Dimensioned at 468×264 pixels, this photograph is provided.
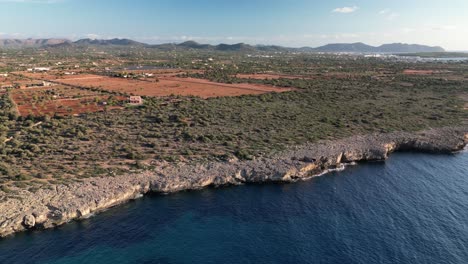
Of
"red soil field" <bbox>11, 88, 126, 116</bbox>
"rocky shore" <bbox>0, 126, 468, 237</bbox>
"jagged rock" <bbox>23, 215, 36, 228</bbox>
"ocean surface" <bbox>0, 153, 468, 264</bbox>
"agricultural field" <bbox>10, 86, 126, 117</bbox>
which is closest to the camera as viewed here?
"ocean surface" <bbox>0, 153, 468, 264</bbox>

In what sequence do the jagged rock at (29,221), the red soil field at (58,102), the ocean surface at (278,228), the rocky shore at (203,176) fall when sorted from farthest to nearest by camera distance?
1. the red soil field at (58,102)
2. the rocky shore at (203,176)
3. the jagged rock at (29,221)
4. the ocean surface at (278,228)

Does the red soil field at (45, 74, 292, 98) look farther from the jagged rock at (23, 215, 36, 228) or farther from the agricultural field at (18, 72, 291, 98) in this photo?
the jagged rock at (23, 215, 36, 228)

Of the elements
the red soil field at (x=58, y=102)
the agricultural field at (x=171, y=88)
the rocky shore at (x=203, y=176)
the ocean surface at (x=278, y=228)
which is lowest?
the ocean surface at (x=278, y=228)

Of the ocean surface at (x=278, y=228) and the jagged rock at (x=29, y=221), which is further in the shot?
the jagged rock at (x=29, y=221)

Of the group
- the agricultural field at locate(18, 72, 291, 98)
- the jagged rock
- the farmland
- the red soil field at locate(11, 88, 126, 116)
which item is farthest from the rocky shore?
the agricultural field at locate(18, 72, 291, 98)

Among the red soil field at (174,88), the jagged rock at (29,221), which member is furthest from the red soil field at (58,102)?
the jagged rock at (29,221)

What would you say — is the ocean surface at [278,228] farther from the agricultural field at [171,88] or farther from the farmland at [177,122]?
the agricultural field at [171,88]

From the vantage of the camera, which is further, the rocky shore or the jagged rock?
the rocky shore

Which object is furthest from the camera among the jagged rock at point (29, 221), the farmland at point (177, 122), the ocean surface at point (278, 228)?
the farmland at point (177, 122)
